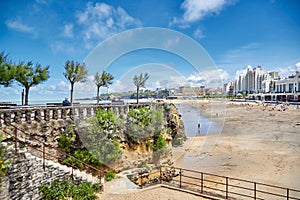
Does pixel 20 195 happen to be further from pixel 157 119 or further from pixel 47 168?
pixel 157 119

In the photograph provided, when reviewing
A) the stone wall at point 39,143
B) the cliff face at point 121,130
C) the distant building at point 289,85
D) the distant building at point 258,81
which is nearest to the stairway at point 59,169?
the stone wall at point 39,143

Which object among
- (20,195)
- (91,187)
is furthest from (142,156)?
(20,195)

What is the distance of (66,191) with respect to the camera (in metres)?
8.54

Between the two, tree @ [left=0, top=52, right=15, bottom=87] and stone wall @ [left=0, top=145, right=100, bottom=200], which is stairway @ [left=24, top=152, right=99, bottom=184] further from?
tree @ [left=0, top=52, right=15, bottom=87]

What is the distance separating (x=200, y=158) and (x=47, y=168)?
15.9 meters

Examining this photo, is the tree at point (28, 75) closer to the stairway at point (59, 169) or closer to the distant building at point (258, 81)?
the stairway at point (59, 169)

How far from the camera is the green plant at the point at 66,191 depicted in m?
8.29

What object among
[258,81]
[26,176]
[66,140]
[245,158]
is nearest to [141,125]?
[66,140]

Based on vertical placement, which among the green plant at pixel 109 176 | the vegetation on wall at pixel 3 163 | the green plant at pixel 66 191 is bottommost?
the green plant at pixel 109 176

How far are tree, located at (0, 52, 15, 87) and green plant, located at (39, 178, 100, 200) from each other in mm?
10761

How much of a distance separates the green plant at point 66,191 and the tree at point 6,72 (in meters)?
10.8

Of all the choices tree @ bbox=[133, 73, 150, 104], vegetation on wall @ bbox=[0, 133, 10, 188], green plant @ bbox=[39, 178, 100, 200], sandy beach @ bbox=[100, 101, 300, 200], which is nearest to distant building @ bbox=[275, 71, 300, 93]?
sandy beach @ bbox=[100, 101, 300, 200]

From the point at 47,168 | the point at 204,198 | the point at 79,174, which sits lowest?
the point at 204,198

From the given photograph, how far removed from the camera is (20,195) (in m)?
7.52
